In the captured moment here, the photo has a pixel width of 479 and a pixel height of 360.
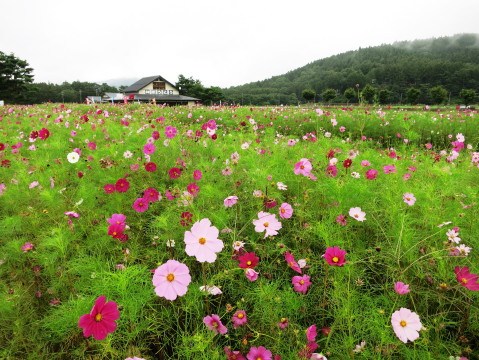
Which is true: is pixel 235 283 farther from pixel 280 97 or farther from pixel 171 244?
pixel 280 97

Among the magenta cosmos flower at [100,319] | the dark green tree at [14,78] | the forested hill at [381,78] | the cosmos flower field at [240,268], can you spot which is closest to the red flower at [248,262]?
the cosmos flower field at [240,268]

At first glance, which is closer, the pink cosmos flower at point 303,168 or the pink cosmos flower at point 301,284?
the pink cosmos flower at point 301,284

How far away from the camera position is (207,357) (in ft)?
3.11

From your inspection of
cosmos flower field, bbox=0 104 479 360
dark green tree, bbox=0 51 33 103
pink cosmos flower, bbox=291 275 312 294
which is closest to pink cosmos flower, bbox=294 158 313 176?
cosmos flower field, bbox=0 104 479 360

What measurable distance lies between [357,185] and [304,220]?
44 centimetres

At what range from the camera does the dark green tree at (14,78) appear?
117 feet

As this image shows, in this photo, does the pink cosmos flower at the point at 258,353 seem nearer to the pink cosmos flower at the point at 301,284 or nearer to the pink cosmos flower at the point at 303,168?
the pink cosmos flower at the point at 301,284

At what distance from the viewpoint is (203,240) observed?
3.27 feet

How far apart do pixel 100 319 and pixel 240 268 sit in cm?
56

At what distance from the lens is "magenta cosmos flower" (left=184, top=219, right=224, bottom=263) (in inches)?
38.0

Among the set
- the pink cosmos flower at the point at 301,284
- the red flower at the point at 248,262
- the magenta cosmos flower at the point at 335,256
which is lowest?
the pink cosmos flower at the point at 301,284

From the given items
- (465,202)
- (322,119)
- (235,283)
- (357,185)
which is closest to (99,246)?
(235,283)

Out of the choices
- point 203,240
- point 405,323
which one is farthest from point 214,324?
point 405,323

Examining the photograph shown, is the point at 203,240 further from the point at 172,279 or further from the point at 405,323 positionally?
the point at 405,323
